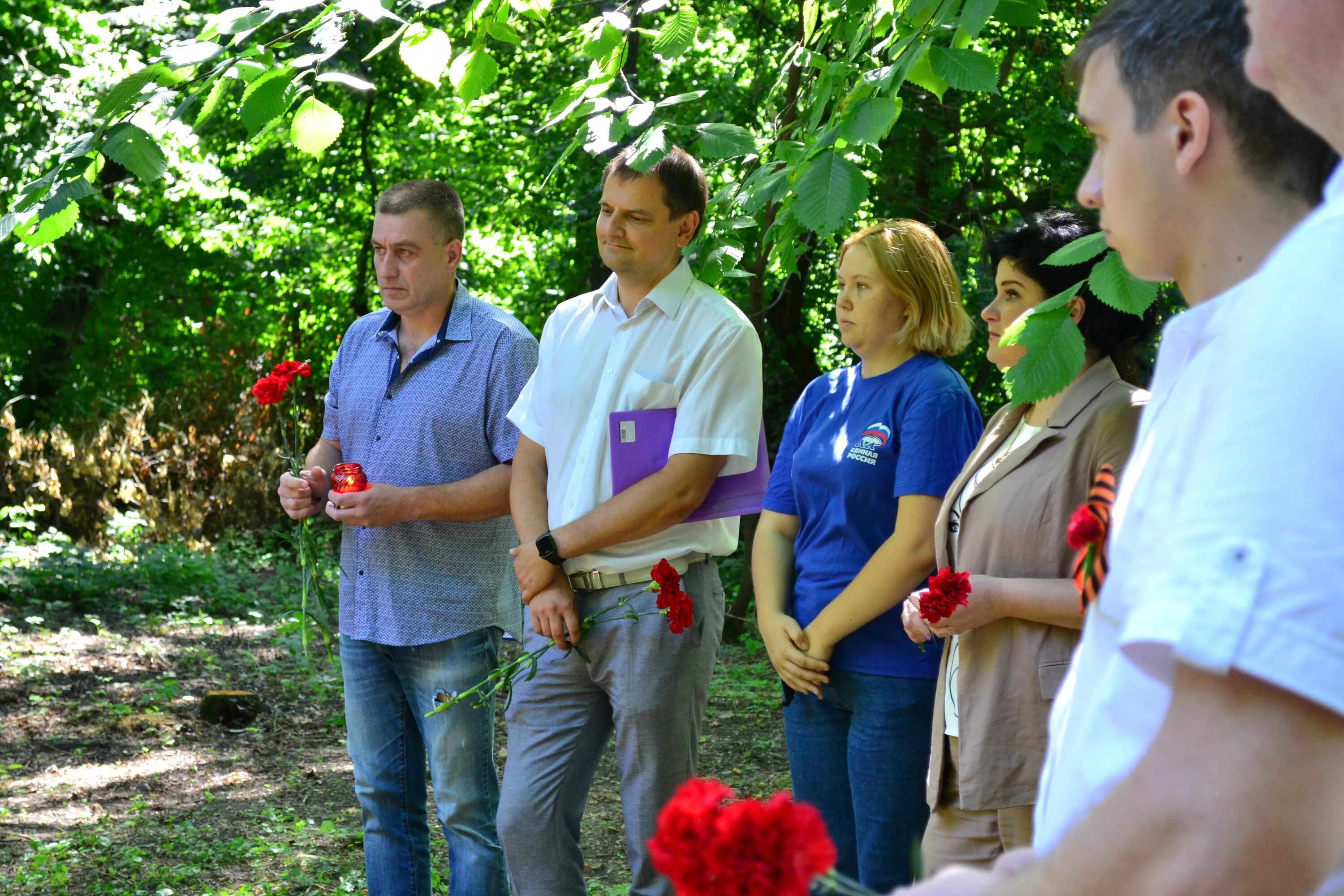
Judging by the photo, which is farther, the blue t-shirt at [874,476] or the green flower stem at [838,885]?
the blue t-shirt at [874,476]

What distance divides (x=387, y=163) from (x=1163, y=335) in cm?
1394

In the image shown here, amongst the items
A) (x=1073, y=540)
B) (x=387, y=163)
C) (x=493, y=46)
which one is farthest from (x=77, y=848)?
(x=387, y=163)

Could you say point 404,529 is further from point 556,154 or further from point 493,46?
point 493,46

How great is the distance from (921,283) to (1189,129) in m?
2.21

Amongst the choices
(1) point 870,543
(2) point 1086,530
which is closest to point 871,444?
(1) point 870,543

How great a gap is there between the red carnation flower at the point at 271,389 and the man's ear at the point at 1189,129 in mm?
3139

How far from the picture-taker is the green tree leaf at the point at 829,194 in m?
2.39

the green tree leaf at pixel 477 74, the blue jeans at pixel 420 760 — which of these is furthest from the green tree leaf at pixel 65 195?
the blue jeans at pixel 420 760

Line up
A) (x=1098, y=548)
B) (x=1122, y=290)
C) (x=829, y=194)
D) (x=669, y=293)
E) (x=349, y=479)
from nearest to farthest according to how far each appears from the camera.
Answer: (x=1098, y=548) → (x=1122, y=290) → (x=829, y=194) → (x=669, y=293) → (x=349, y=479)

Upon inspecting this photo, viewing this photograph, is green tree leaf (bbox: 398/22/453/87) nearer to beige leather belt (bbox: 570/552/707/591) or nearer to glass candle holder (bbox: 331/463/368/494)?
glass candle holder (bbox: 331/463/368/494)

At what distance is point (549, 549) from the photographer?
10.5ft

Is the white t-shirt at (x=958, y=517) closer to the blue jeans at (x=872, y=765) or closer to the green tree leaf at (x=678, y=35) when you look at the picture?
the blue jeans at (x=872, y=765)

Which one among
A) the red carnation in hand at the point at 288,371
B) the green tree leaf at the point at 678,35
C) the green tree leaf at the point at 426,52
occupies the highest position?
the green tree leaf at the point at 678,35

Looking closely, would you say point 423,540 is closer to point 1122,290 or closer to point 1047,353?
point 1047,353
